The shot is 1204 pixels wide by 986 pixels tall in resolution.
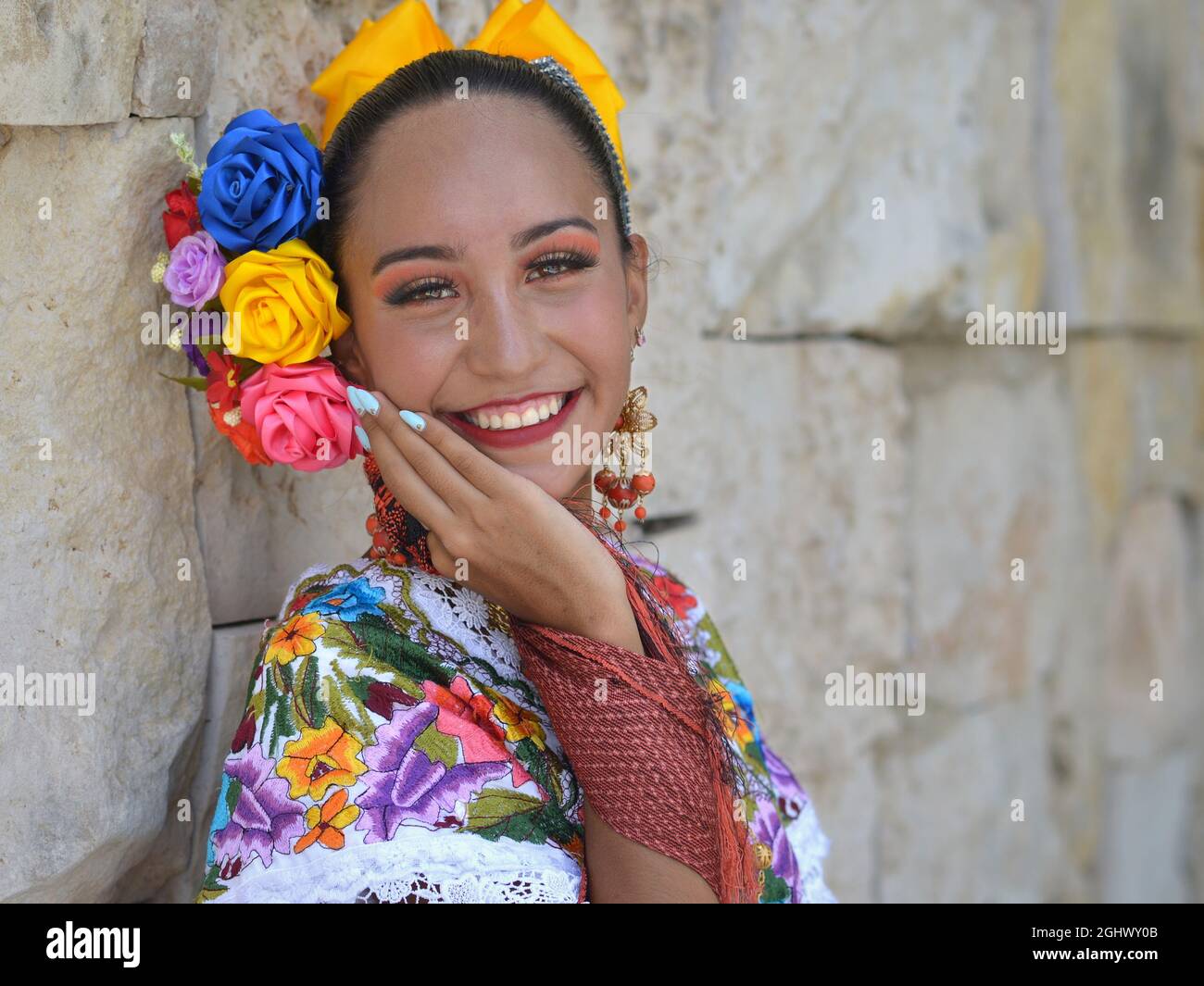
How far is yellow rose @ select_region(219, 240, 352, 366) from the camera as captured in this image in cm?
A: 145

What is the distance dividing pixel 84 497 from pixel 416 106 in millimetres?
654

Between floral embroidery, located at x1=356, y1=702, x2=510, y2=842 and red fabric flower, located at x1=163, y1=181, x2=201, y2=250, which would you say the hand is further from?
red fabric flower, located at x1=163, y1=181, x2=201, y2=250

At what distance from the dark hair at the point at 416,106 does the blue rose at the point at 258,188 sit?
4 cm

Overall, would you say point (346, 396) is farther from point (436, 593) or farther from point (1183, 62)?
point (1183, 62)

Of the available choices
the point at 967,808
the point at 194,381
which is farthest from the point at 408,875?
the point at 967,808

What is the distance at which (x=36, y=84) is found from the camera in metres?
1.38

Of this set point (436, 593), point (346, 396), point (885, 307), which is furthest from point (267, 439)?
point (885, 307)

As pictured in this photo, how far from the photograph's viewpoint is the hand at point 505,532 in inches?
55.1

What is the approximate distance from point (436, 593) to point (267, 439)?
0.92 ft

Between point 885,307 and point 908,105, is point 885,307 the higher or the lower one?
the lower one

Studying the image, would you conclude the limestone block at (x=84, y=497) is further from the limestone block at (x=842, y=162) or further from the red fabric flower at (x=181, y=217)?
the limestone block at (x=842, y=162)

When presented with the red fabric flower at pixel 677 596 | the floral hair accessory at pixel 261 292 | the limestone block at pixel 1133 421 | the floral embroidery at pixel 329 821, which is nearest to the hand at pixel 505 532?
the floral hair accessory at pixel 261 292

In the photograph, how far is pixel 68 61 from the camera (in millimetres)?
1404

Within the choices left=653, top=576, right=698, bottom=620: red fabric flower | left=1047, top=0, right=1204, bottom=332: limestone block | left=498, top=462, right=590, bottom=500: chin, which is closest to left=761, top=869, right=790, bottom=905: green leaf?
left=653, top=576, right=698, bottom=620: red fabric flower
